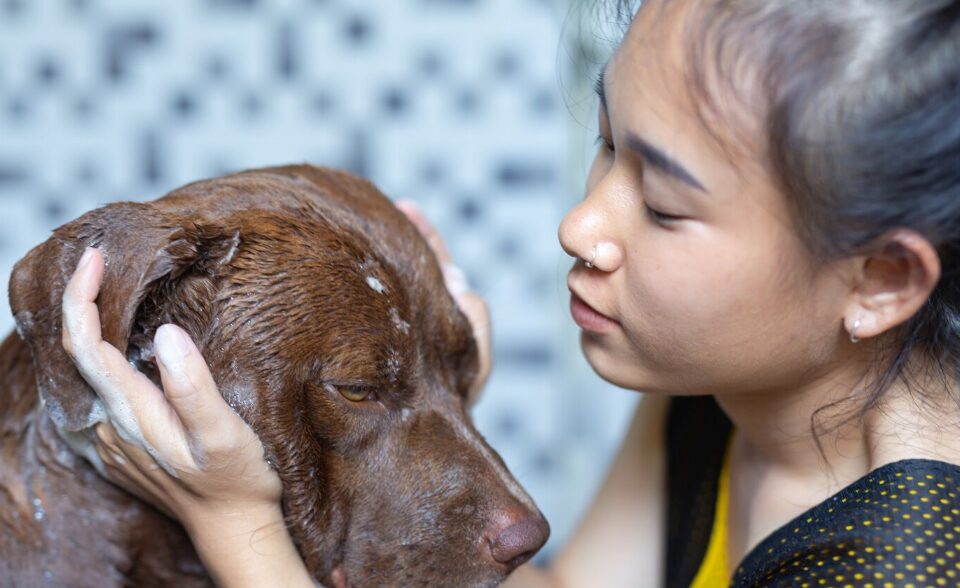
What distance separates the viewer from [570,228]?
1.40 metres

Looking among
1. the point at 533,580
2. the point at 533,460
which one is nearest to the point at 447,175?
the point at 533,460

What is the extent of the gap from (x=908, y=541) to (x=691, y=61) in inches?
26.1

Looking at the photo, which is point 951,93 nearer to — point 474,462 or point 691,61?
point 691,61

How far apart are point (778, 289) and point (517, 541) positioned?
56cm

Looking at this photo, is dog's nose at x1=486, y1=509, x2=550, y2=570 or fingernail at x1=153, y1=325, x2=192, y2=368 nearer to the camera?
fingernail at x1=153, y1=325, x2=192, y2=368

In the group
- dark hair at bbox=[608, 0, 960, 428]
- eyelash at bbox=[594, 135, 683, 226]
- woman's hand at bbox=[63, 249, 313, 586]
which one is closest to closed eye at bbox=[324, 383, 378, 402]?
woman's hand at bbox=[63, 249, 313, 586]

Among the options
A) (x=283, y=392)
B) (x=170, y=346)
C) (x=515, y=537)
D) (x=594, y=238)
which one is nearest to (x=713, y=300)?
(x=594, y=238)

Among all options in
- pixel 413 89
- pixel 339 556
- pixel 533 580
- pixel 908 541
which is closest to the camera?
pixel 908 541

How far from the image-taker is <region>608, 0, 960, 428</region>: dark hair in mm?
1153

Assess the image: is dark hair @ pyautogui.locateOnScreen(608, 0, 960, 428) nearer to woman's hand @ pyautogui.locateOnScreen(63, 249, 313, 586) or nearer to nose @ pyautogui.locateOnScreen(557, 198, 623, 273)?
nose @ pyautogui.locateOnScreen(557, 198, 623, 273)

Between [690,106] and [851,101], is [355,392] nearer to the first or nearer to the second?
[690,106]

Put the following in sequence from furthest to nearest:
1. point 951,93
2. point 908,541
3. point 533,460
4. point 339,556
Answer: point 533,460 → point 339,556 → point 908,541 → point 951,93

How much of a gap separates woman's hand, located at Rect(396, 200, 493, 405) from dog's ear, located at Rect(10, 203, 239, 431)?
1.84 ft

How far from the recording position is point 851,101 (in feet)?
3.84
